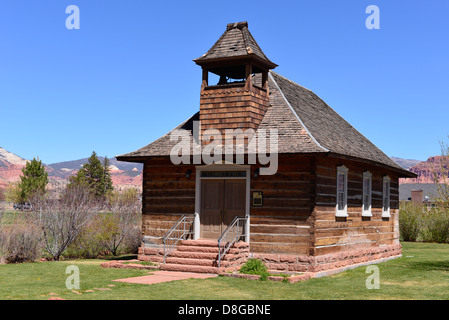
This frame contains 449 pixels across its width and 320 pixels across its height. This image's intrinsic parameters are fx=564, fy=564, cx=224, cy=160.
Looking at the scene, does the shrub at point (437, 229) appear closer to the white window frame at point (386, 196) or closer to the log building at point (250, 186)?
the white window frame at point (386, 196)

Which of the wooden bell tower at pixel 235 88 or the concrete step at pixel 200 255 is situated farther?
the wooden bell tower at pixel 235 88

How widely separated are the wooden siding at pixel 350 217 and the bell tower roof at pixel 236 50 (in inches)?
162

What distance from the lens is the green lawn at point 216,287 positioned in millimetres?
12633

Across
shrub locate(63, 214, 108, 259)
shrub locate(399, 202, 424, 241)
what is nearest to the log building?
shrub locate(63, 214, 108, 259)

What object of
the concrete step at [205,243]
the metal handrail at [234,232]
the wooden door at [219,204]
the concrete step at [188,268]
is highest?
the wooden door at [219,204]

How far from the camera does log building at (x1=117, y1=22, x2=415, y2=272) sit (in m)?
17.5

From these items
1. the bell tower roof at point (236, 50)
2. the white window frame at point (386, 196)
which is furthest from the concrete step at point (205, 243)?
the white window frame at point (386, 196)

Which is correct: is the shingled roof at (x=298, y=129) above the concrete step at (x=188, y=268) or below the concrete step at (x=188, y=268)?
above

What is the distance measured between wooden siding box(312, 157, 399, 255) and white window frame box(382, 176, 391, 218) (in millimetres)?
254

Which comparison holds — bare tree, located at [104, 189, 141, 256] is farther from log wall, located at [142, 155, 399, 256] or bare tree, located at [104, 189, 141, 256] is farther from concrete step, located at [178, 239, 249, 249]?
concrete step, located at [178, 239, 249, 249]

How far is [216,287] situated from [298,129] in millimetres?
6660

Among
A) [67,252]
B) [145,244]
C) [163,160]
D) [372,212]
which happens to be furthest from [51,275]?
[372,212]

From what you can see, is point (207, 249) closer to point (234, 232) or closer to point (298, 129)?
point (234, 232)

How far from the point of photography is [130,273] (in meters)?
16.7
